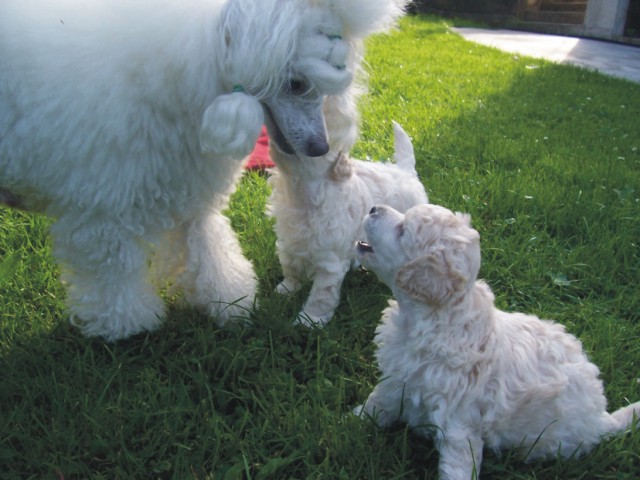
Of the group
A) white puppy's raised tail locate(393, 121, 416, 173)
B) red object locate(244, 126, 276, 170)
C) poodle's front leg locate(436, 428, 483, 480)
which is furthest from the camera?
red object locate(244, 126, 276, 170)

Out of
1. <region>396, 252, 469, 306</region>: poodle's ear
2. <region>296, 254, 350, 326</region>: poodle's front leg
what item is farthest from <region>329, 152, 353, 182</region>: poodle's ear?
<region>396, 252, 469, 306</region>: poodle's ear

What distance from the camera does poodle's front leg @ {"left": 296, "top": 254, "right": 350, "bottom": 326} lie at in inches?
110

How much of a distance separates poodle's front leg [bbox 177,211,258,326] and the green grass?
0.10 m

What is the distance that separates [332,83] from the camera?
7.06ft

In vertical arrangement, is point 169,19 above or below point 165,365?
above

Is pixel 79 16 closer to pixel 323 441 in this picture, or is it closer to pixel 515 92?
pixel 323 441

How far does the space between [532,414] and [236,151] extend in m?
1.45

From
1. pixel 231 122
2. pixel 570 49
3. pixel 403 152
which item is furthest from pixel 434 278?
pixel 570 49

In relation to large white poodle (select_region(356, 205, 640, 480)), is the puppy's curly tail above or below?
below

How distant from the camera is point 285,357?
2543 millimetres

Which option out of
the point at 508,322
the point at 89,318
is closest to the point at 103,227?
the point at 89,318

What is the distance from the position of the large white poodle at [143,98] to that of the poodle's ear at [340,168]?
0.42 meters

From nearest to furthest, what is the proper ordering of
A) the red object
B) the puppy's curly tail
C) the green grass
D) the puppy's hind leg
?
the green grass
the puppy's curly tail
the puppy's hind leg
the red object

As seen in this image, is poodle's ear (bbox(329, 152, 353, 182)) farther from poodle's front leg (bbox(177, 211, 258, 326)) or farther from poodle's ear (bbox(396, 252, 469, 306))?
poodle's ear (bbox(396, 252, 469, 306))
